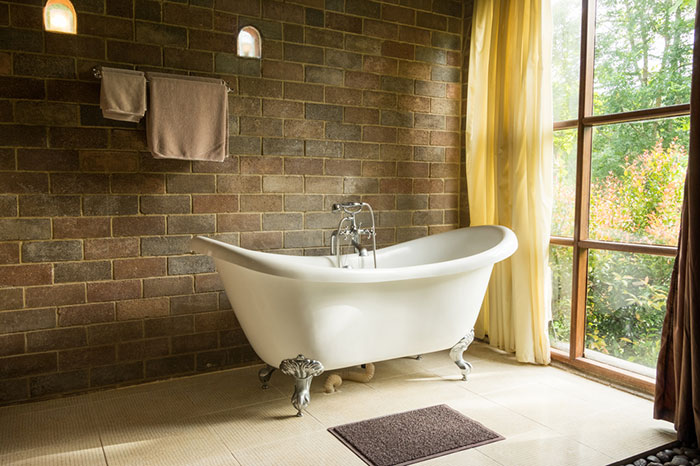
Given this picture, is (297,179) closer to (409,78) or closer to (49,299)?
(409,78)

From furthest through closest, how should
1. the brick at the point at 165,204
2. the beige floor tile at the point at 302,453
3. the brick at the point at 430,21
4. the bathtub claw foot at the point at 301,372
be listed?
the brick at the point at 430,21 < the brick at the point at 165,204 < the bathtub claw foot at the point at 301,372 < the beige floor tile at the point at 302,453

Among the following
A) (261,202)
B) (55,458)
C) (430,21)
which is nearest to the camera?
(55,458)

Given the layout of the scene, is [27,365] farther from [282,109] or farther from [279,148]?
[282,109]

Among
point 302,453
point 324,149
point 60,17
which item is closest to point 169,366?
point 302,453

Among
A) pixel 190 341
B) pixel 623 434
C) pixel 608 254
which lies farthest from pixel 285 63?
pixel 623 434

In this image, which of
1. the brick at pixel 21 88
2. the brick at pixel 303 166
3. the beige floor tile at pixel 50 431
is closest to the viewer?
the beige floor tile at pixel 50 431

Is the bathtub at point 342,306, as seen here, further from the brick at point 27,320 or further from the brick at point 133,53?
the brick at point 133,53

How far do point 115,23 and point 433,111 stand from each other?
6.39 feet

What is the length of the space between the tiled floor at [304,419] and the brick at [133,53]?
5.37 ft

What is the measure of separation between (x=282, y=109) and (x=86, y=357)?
164 cm

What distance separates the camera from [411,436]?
224cm

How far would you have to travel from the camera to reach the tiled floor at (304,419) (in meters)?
2.09

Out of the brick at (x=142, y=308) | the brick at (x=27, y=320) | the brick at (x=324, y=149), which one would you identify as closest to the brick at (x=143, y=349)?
the brick at (x=142, y=308)

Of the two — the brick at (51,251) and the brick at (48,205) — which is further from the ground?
the brick at (48,205)
